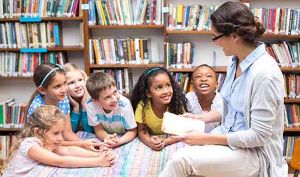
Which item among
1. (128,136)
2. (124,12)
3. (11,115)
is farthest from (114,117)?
(11,115)

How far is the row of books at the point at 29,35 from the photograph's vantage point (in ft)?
11.5

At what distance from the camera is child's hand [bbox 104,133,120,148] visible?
2.16 meters

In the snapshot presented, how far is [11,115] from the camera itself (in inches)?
144

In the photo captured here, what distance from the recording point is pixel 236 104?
1.72 meters

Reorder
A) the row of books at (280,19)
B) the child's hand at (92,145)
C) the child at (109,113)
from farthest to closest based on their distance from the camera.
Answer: the row of books at (280,19) < the child at (109,113) < the child's hand at (92,145)

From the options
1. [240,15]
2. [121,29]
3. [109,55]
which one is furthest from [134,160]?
[121,29]

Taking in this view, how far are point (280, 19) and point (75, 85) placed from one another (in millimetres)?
1986

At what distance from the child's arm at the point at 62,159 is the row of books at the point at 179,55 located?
1.71 meters

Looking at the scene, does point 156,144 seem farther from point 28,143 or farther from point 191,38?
point 191,38

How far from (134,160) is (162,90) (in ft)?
1.58

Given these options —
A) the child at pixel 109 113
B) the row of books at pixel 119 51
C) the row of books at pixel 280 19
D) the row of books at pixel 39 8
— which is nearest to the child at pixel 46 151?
the child at pixel 109 113

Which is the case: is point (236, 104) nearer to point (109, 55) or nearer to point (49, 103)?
point (49, 103)

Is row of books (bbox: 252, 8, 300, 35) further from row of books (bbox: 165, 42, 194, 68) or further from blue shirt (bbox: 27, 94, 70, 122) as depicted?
blue shirt (bbox: 27, 94, 70, 122)

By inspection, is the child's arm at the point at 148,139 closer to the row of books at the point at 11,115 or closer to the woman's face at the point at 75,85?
the woman's face at the point at 75,85
